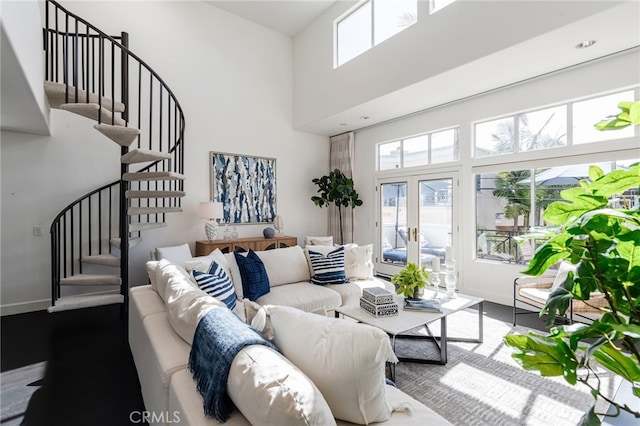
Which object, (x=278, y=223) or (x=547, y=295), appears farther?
(x=278, y=223)

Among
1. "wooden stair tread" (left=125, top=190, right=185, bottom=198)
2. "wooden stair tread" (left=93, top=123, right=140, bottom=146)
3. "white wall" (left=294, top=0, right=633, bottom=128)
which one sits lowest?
"wooden stair tread" (left=125, top=190, right=185, bottom=198)

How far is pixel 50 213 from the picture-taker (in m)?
3.92

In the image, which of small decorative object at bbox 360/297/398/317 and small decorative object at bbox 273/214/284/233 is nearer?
small decorative object at bbox 360/297/398/317

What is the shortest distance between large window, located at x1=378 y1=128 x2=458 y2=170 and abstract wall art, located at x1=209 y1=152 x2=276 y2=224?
86.4 inches

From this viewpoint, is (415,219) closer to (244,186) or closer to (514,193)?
(514,193)

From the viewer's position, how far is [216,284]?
231cm

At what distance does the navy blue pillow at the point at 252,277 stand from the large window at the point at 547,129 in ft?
11.6

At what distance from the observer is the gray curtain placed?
6.22 m

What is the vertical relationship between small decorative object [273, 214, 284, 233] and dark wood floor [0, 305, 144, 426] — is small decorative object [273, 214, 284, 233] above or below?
above

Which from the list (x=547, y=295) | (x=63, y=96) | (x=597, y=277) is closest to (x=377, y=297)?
(x=597, y=277)

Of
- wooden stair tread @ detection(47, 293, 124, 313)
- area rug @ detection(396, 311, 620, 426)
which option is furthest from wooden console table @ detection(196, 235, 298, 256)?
area rug @ detection(396, 311, 620, 426)

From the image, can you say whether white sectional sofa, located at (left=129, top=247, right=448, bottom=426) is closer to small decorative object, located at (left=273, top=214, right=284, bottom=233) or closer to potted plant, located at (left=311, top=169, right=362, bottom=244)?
small decorative object, located at (left=273, top=214, right=284, bottom=233)

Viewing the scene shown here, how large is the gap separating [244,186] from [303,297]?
3034 millimetres

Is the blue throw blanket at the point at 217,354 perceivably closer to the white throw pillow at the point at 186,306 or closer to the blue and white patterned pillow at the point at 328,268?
the white throw pillow at the point at 186,306
